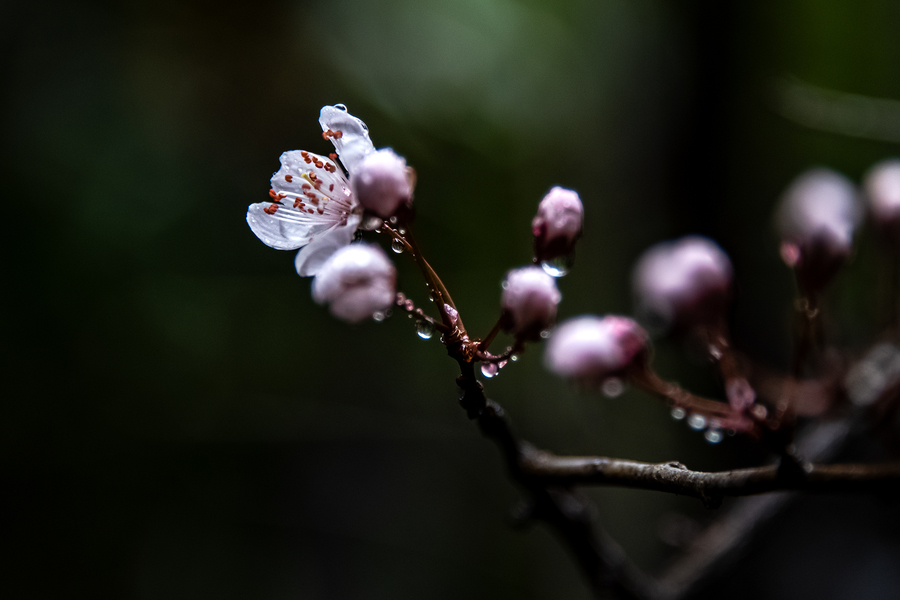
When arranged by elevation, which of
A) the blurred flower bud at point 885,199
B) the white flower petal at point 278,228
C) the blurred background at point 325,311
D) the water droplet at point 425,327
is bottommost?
the blurred background at point 325,311

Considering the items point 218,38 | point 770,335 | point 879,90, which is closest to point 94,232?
point 218,38

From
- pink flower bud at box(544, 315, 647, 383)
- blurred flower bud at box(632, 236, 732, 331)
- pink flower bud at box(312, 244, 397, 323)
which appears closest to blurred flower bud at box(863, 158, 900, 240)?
blurred flower bud at box(632, 236, 732, 331)


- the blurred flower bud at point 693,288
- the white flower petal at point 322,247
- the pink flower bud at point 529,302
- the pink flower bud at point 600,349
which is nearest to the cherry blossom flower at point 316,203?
the white flower petal at point 322,247

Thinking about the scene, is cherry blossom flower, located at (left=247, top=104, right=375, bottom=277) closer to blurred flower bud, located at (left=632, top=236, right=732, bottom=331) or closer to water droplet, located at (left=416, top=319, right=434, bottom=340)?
water droplet, located at (left=416, top=319, right=434, bottom=340)

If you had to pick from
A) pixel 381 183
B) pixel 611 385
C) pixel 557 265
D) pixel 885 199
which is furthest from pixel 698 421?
pixel 885 199

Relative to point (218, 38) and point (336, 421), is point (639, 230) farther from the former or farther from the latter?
point (218, 38)

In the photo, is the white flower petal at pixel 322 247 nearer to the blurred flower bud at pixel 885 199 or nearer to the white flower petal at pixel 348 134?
the white flower petal at pixel 348 134

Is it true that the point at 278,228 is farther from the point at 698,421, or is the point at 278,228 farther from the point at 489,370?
the point at 698,421
